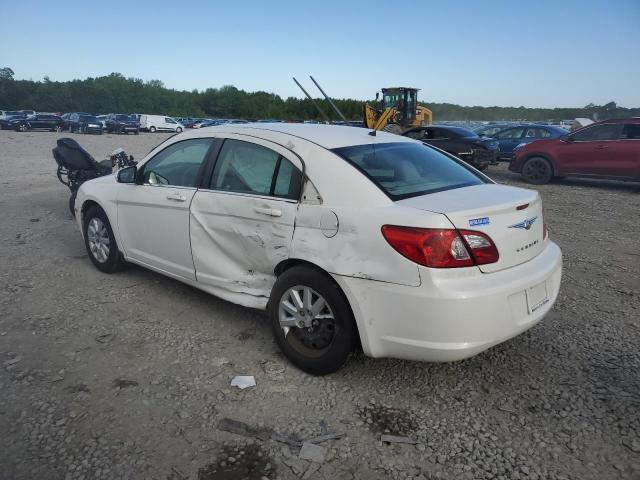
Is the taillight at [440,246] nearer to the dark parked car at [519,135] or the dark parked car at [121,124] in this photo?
the dark parked car at [519,135]

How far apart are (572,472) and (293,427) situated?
1391 millimetres

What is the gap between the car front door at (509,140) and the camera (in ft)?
54.6

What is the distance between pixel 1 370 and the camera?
322cm

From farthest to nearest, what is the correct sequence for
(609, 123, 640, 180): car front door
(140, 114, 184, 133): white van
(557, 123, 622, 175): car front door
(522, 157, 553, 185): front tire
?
(140, 114, 184, 133): white van < (522, 157, 553, 185): front tire < (557, 123, 622, 175): car front door < (609, 123, 640, 180): car front door

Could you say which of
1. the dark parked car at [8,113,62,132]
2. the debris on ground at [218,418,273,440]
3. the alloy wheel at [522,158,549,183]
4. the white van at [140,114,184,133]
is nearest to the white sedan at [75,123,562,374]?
the debris on ground at [218,418,273,440]

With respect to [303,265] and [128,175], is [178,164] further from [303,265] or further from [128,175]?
[303,265]

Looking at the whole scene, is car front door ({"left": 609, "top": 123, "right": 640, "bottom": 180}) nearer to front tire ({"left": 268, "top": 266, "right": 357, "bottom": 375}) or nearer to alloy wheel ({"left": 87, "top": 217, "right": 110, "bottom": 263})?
front tire ({"left": 268, "top": 266, "right": 357, "bottom": 375})

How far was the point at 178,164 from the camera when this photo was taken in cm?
423

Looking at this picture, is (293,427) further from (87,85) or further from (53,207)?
(87,85)

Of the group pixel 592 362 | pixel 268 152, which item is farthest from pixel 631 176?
pixel 268 152

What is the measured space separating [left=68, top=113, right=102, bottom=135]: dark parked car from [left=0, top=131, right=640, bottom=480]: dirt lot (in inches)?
1527

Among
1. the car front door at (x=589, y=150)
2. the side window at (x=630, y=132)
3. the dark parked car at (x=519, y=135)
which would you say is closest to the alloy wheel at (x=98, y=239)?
the car front door at (x=589, y=150)

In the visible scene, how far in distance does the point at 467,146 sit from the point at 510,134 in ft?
13.6

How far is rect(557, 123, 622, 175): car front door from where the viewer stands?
1118 centimetres
